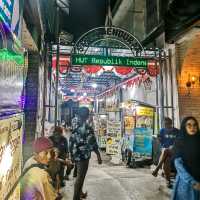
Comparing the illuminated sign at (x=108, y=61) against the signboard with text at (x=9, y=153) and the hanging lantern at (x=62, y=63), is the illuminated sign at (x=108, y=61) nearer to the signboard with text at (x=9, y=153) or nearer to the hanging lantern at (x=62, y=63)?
the hanging lantern at (x=62, y=63)

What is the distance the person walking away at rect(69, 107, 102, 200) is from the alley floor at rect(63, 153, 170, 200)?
1024mm

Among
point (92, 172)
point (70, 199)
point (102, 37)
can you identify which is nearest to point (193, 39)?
point (102, 37)

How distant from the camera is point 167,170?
22.5 ft

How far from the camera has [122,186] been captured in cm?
674

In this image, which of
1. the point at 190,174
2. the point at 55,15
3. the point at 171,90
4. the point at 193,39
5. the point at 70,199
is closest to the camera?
the point at 190,174

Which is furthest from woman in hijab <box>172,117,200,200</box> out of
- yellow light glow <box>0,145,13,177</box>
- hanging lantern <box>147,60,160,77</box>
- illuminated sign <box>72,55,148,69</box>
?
hanging lantern <box>147,60,160,77</box>

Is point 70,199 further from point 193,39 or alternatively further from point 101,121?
point 101,121

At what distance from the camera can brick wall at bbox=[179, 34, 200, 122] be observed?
8.47 metres

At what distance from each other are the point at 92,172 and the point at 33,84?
375 cm

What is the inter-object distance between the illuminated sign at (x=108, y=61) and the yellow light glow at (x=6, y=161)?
216 inches

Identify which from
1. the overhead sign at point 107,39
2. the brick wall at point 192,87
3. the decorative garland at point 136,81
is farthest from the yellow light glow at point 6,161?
the decorative garland at point 136,81

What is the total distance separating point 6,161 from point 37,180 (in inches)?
24.3

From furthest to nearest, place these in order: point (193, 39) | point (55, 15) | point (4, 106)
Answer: point (55, 15) < point (193, 39) < point (4, 106)

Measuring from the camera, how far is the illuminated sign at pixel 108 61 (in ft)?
23.9
